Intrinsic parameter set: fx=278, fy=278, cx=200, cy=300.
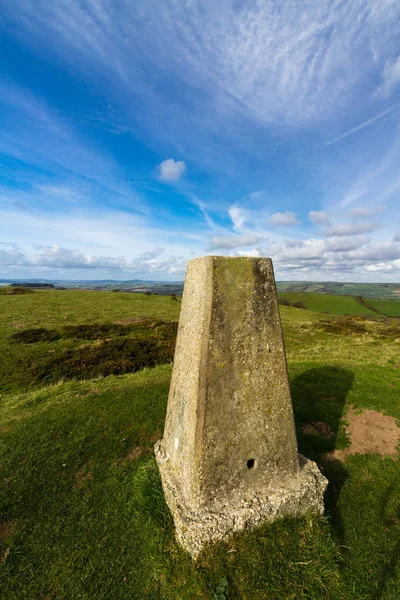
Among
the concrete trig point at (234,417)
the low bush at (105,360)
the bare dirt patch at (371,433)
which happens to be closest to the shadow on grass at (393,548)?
the bare dirt patch at (371,433)

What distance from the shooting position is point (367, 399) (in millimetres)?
11766

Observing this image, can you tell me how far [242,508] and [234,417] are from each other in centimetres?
166

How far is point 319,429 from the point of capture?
31.8ft

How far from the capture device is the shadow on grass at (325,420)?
23.3 ft

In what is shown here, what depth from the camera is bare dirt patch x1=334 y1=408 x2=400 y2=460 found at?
860cm

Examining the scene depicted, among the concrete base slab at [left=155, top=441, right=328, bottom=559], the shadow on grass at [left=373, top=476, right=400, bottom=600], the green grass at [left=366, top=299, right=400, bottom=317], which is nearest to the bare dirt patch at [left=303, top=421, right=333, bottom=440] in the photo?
the shadow on grass at [left=373, top=476, right=400, bottom=600]

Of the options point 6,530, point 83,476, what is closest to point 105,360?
point 83,476

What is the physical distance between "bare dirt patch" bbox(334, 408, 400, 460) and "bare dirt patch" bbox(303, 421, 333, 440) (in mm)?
655

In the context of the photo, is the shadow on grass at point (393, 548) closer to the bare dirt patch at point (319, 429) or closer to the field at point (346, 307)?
the bare dirt patch at point (319, 429)

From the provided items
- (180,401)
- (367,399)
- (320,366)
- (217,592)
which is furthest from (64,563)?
(320,366)

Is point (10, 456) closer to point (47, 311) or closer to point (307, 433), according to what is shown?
point (307, 433)

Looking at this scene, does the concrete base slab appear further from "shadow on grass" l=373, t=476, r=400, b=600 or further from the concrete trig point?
"shadow on grass" l=373, t=476, r=400, b=600

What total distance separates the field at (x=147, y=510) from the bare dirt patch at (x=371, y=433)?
0.07 metres

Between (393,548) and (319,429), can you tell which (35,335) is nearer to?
(319,429)
